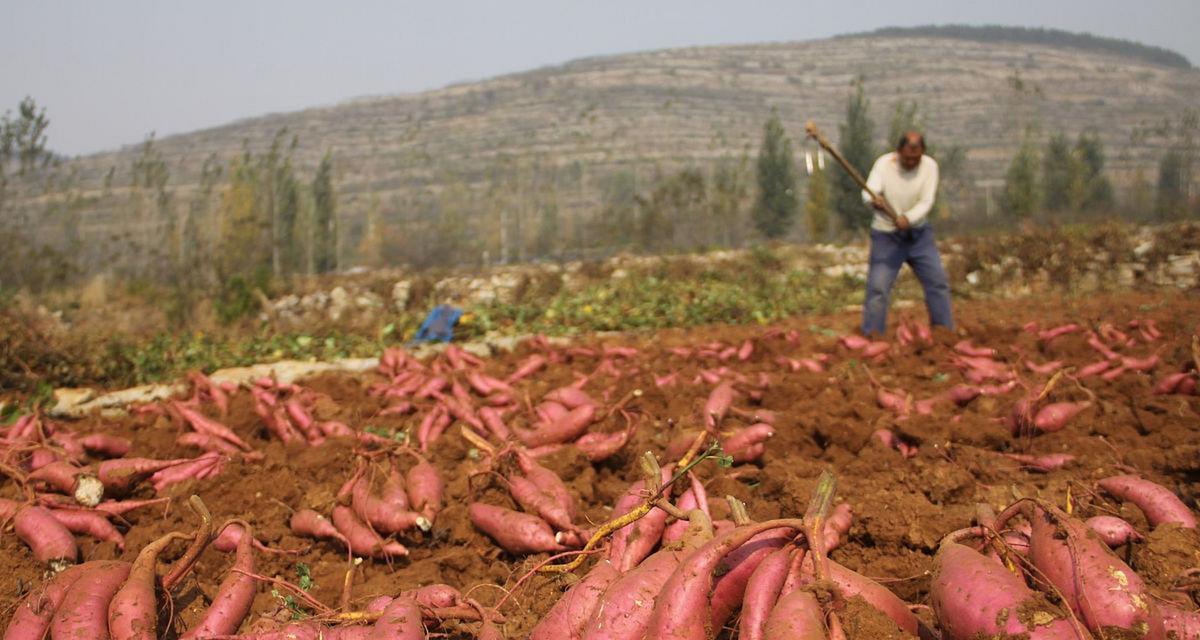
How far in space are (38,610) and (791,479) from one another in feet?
7.16

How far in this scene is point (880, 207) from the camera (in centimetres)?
709

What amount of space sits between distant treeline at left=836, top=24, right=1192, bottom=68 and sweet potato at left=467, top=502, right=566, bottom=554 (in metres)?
164

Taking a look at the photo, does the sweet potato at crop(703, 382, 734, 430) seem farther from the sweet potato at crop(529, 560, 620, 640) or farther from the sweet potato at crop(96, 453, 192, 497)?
the sweet potato at crop(96, 453, 192, 497)

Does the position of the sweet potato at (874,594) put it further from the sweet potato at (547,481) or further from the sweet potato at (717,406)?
the sweet potato at (717,406)

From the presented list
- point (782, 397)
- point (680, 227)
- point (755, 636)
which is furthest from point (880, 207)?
point (680, 227)

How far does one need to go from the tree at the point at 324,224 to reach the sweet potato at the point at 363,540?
4162 centimetres

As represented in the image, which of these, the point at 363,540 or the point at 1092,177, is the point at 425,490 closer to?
the point at 363,540

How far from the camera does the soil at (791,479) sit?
2.50 metres

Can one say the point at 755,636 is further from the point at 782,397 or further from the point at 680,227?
the point at 680,227

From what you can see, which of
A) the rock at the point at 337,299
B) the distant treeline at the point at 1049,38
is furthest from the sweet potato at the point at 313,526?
the distant treeline at the point at 1049,38

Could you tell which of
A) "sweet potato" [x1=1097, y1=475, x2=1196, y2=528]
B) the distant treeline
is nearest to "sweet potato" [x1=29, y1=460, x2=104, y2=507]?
"sweet potato" [x1=1097, y1=475, x2=1196, y2=528]

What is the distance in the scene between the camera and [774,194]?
4609 cm

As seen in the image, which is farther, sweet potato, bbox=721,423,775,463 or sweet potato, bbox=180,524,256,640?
sweet potato, bbox=721,423,775,463

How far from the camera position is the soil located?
→ 8.20 feet
